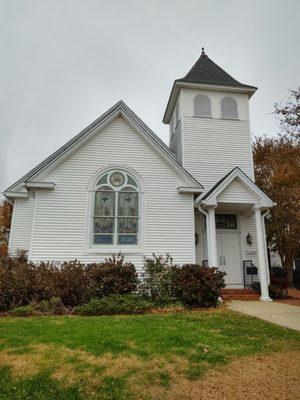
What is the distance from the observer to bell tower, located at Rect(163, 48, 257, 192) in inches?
632

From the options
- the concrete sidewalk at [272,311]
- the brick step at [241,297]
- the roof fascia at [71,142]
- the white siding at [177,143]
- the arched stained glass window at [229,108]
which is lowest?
the concrete sidewalk at [272,311]

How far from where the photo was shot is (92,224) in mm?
12398

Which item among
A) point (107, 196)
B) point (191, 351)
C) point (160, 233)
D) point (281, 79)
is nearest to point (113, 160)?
point (107, 196)

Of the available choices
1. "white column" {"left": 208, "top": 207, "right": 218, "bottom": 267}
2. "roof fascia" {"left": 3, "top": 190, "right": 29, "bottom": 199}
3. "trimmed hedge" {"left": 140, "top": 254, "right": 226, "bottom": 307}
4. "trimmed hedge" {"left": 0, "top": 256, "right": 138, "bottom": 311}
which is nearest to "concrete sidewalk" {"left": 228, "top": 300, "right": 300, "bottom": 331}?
"trimmed hedge" {"left": 140, "top": 254, "right": 226, "bottom": 307}

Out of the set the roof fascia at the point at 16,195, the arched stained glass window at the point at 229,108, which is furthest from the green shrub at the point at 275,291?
the roof fascia at the point at 16,195

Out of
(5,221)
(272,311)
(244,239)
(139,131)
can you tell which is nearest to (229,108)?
(139,131)

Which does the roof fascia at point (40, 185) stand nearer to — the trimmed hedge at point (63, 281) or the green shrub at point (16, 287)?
the trimmed hedge at point (63, 281)

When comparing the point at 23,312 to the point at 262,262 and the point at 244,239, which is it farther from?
the point at 244,239

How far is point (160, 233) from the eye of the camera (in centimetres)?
1268

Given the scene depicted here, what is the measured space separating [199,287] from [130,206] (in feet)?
13.7

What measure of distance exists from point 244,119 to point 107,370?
1505cm

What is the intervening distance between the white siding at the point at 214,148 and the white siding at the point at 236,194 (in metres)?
2.53

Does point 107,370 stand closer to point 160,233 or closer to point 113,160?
point 160,233

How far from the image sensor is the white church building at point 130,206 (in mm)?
12195
